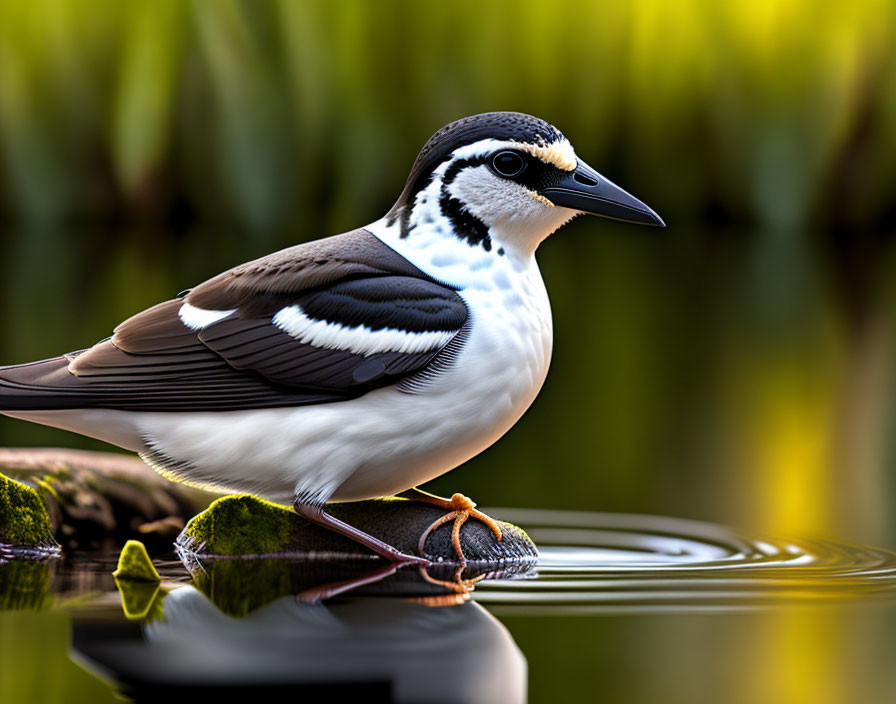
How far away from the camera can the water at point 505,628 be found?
8.48ft

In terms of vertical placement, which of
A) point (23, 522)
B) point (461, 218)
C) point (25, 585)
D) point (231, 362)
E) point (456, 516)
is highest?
point (461, 218)

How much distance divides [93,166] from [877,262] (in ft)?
28.7

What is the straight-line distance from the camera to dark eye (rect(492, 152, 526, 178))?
12.9 ft

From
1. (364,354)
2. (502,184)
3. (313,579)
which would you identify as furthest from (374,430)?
(502,184)

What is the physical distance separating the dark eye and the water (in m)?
1.24

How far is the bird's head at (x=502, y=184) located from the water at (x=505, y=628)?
1085 mm

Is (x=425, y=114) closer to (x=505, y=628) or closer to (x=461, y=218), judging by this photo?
(x=461, y=218)

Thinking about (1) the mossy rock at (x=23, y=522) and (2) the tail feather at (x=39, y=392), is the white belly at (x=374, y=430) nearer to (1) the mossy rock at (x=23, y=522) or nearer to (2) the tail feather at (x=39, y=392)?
(2) the tail feather at (x=39, y=392)

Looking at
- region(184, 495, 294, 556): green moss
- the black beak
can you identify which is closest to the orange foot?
region(184, 495, 294, 556): green moss

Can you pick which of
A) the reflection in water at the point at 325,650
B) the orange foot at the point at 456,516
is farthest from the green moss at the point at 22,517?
the orange foot at the point at 456,516

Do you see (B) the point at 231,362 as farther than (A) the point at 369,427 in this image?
Yes

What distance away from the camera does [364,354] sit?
3.72 m

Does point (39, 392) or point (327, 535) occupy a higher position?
point (39, 392)

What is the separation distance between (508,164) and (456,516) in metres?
1.14
